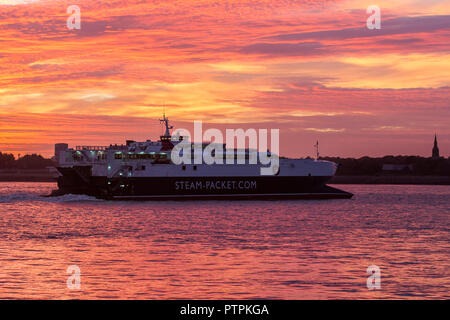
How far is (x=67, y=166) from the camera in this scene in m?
69.6

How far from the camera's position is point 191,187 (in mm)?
67438

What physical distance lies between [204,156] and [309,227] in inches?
1203

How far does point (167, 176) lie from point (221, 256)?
138ft

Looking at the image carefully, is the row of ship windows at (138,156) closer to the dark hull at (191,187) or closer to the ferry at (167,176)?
the ferry at (167,176)

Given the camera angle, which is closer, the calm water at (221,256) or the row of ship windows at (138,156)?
the calm water at (221,256)

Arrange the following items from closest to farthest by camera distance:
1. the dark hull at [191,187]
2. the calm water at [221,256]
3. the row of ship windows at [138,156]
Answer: the calm water at [221,256]
the dark hull at [191,187]
the row of ship windows at [138,156]

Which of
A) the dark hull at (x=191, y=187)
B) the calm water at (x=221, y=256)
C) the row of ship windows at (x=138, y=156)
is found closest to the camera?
the calm water at (x=221, y=256)

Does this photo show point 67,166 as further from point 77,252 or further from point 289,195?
point 77,252

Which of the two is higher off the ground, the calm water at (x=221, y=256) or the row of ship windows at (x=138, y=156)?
the row of ship windows at (x=138, y=156)

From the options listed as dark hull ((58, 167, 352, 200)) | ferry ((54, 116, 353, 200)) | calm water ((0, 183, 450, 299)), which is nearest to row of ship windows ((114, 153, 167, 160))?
ferry ((54, 116, 353, 200))

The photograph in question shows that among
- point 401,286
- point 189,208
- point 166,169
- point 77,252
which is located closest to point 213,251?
point 77,252

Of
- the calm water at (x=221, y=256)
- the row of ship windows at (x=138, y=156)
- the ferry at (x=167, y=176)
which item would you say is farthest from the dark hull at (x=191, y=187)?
the calm water at (x=221, y=256)

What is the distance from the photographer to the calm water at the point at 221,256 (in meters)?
17.8
